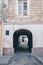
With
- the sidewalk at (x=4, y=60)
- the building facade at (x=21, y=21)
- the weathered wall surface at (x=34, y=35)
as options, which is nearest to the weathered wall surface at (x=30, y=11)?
the building facade at (x=21, y=21)

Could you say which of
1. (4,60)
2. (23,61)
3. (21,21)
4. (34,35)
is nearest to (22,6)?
(21,21)

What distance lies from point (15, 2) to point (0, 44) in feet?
11.9

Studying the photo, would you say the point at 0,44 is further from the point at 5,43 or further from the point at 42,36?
the point at 42,36

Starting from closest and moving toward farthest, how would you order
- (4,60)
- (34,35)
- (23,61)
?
(4,60) → (23,61) → (34,35)

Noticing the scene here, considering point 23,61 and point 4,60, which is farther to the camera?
point 23,61

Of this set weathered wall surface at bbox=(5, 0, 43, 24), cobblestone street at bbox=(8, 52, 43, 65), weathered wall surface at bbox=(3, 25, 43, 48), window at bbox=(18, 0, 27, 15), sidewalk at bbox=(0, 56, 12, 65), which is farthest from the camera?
window at bbox=(18, 0, 27, 15)

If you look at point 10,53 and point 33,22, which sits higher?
point 33,22

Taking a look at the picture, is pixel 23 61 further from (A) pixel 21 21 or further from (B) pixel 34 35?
(A) pixel 21 21

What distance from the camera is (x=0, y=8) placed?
58.1 feet

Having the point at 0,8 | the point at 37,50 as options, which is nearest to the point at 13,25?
the point at 0,8

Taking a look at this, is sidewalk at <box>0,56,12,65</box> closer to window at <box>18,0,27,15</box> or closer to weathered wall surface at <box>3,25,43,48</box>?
weathered wall surface at <box>3,25,43,48</box>

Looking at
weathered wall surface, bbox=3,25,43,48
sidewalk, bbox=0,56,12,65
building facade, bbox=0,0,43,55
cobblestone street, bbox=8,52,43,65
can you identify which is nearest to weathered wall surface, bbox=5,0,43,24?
building facade, bbox=0,0,43,55

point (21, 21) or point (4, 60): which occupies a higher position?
point (21, 21)

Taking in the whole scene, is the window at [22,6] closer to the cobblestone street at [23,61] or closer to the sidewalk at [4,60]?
the cobblestone street at [23,61]
